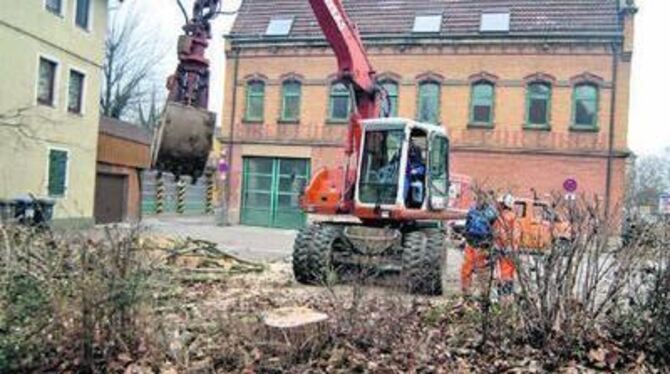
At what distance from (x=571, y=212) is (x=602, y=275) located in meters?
0.69

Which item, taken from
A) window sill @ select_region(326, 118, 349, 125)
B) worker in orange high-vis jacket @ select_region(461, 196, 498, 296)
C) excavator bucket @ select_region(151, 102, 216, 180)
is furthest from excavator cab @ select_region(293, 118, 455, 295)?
window sill @ select_region(326, 118, 349, 125)

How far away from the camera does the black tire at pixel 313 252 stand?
12133 mm

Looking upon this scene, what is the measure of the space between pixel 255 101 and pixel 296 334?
2635 centimetres

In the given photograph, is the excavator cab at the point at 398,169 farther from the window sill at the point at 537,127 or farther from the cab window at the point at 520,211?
the window sill at the point at 537,127

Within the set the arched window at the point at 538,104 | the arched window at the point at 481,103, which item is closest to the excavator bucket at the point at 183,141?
the arched window at the point at 481,103

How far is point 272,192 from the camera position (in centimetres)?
3238

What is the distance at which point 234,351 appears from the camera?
22.6ft

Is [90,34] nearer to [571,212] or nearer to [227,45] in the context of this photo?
[227,45]

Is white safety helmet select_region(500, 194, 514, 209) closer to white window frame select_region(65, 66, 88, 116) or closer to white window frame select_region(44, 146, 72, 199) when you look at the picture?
white window frame select_region(44, 146, 72, 199)

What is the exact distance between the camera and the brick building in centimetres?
2775

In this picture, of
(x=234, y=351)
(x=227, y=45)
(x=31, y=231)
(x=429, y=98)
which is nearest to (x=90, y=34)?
(x=227, y=45)

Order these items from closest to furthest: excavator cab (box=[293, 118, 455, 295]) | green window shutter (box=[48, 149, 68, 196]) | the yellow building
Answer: excavator cab (box=[293, 118, 455, 295])
the yellow building
green window shutter (box=[48, 149, 68, 196])

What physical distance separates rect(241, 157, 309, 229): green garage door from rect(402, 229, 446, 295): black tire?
2035 cm

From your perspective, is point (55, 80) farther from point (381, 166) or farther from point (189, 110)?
point (189, 110)
